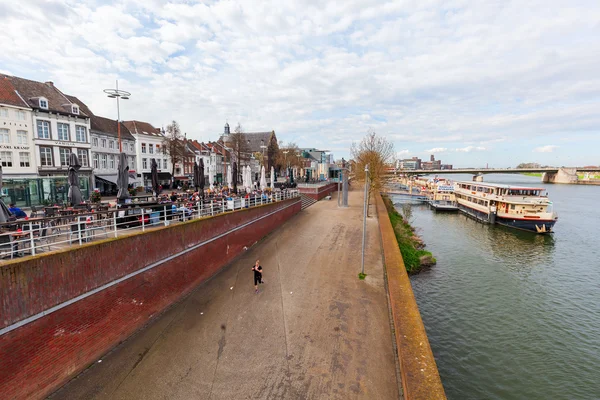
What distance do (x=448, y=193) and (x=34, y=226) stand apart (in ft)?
196

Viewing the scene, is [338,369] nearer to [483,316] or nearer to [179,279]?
[179,279]

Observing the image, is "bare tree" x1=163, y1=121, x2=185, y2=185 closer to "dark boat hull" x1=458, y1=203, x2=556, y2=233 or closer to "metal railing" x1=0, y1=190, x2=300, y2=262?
"metal railing" x1=0, y1=190, x2=300, y2=262

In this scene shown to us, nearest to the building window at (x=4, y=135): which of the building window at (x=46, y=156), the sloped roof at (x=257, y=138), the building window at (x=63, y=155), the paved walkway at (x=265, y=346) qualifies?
the building window at (x=46, y=156)

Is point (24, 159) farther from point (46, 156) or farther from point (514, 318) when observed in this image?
point (514, 318)

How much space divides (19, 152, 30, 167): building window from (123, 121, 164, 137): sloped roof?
1738 centimetres

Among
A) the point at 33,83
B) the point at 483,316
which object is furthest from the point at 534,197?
the point at 33,83

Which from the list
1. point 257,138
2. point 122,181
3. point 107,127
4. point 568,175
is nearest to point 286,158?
point 257,138

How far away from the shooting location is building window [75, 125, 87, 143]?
29781mm

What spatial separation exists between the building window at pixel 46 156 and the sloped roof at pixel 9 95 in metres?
3.85

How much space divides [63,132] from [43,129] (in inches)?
68.1

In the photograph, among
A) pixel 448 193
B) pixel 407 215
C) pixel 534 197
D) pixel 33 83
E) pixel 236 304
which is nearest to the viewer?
pixel 236 304

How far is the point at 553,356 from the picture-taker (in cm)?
1150

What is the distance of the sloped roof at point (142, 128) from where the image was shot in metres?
42.5

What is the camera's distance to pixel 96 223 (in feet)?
36.0
